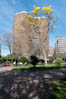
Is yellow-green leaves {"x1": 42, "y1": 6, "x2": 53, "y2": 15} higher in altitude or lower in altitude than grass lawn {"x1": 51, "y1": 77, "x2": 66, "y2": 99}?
higher

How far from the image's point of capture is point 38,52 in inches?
1938

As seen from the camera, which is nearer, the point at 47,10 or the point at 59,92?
the point at 59,92

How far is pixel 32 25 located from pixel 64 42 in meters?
13.6

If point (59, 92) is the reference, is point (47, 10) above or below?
above

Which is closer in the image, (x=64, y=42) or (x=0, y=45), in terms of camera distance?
(x=64, y=42)

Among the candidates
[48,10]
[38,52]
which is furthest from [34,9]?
[38,52]

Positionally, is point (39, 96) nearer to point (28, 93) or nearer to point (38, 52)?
point (28, 93)

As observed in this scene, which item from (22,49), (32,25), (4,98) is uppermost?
(32,25)

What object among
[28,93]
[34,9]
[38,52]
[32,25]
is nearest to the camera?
[28,93]

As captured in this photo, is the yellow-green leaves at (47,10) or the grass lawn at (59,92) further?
the yellow-green leaves at (47,10)

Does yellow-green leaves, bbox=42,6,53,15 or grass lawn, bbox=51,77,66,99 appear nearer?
grass lawn, bbox=51,77,66,99

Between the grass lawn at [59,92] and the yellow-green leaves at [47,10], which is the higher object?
the yellow-green leaves at [47,10]

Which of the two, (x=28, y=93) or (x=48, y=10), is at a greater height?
(x=48, y=10)

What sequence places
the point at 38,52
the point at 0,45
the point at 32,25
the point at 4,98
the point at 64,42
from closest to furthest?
the point at 4,98, the point at 32,25, the point at 64,42, the point at 0,45, the point at 38,52
